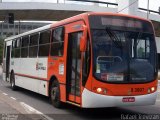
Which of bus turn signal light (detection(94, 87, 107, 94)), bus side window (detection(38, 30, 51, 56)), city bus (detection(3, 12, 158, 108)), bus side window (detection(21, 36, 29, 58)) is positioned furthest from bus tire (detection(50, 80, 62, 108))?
bus side window (detection(21, 36, 29, 58))

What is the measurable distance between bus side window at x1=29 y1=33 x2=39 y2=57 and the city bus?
296 cm

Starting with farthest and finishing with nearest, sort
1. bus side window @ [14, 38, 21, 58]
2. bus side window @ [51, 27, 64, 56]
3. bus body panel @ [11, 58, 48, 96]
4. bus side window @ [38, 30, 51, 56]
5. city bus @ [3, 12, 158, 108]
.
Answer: bus side window @ [14, 38, 21, 58], bus body panel @ [11, 58, 48, 96], bus side window @ [38, 30, 51, 56], bus side window @ [51, 27, 64, 56], city bus @ [3, 12, 158, 108]

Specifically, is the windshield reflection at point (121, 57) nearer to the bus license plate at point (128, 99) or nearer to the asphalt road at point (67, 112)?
the bus license plate at point (128, 99)

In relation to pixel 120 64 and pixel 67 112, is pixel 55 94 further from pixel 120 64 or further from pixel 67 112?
pixel 120 64

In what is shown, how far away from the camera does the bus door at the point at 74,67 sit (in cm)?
1139

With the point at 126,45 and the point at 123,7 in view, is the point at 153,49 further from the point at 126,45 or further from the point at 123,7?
the point at 123,7

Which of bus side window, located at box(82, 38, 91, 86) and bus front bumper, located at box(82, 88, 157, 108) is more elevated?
bus side window, located at box(82, 38, 91, 86)

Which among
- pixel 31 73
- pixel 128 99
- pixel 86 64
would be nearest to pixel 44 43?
pixel 31 73

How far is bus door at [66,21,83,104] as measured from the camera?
11391 millimetres

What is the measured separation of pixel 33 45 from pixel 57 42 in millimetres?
3317

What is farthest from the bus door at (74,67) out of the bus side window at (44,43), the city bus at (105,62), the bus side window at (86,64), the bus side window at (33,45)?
the bus side window at (33,45)

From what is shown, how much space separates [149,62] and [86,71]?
75.0 inches

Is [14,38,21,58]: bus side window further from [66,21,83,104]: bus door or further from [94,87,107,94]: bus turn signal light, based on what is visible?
[94,87,107,94]: bus turn signal light

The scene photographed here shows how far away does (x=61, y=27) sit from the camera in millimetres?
13148
